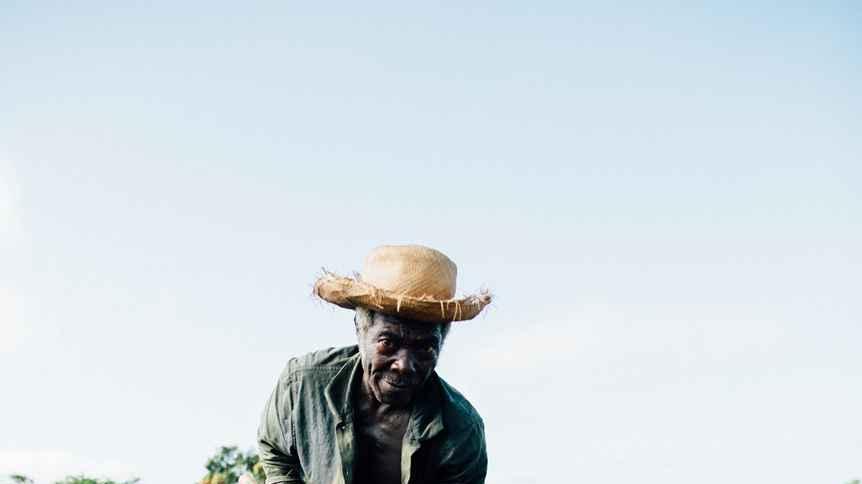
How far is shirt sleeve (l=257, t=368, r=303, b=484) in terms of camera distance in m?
4.01

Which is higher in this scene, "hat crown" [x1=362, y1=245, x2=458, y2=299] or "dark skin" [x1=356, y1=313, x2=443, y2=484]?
"hat crown" [x1=362, y1=245, x2=458, y2=299]

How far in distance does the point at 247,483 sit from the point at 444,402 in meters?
1.15

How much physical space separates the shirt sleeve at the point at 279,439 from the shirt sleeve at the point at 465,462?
0.67 m

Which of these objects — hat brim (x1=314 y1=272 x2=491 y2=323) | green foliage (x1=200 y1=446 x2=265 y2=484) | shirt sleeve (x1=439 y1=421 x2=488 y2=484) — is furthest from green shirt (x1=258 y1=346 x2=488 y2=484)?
green foliage (x1=200 y1=446 x2=265 y2=484)

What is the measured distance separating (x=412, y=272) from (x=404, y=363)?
354mm

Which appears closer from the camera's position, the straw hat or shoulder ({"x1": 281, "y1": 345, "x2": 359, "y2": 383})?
the straw hat

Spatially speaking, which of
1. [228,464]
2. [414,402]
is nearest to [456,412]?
[414,402]

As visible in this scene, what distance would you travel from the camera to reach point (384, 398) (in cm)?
377

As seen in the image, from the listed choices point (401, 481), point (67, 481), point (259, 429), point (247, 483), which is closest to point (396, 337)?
point (401, 481)

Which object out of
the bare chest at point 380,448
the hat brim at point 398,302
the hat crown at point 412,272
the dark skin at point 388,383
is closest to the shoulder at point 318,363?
the dark skin at point 388,383

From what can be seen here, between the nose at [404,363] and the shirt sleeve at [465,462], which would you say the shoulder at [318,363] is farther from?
the shirt sleeve at [465,462]

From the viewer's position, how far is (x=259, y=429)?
4168 mm

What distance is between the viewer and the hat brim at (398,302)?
3.47 m

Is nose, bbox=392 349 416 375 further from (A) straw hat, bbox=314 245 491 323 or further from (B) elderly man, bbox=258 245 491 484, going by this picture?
(A) straw hat, bbox=314 245 491 323
